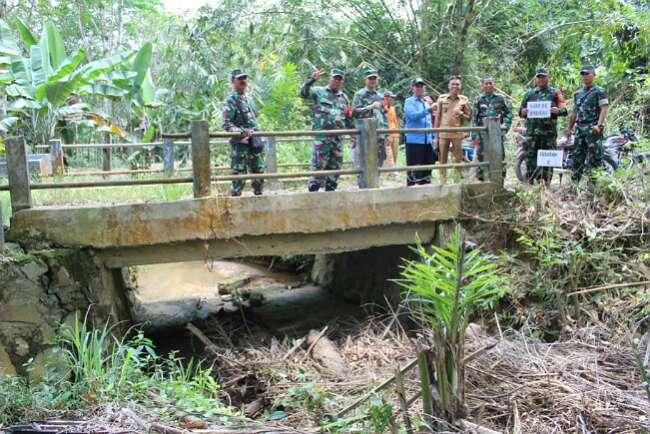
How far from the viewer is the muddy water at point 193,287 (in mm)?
10125

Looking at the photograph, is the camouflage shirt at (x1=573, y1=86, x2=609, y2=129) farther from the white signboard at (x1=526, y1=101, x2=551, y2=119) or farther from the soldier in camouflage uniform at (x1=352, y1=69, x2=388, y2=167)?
the soldier in camouflage uniform at (x1=352, y1=69, x2=388, y2=167)

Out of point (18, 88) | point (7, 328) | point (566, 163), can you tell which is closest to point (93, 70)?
point (18, 88)

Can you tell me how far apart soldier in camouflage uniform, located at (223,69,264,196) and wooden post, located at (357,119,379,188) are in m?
1.15

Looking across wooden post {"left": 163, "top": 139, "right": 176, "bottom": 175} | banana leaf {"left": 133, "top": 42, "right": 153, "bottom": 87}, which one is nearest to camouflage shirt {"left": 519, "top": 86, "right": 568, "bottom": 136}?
wooden post {"left": 163, "top": 139, "right": 176, "bottom": 175}

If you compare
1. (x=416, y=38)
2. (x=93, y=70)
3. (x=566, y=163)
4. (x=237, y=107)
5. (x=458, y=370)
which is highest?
(x=416, y=38)

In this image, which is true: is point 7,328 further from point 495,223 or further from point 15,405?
Result: point 495,223

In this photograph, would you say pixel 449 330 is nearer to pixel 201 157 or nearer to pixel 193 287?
pixel 201 157

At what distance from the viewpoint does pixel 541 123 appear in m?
8.03

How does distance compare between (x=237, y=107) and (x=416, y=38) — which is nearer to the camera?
(x=237, y=107)

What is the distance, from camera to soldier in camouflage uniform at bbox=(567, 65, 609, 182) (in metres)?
7.45

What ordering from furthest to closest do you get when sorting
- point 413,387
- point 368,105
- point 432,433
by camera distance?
1. point 368,105
2. point 413,387
3. point 432,433

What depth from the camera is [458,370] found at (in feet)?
11.8

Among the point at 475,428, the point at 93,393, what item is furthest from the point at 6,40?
the point at 475,428

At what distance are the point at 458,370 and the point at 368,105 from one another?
5.36m
